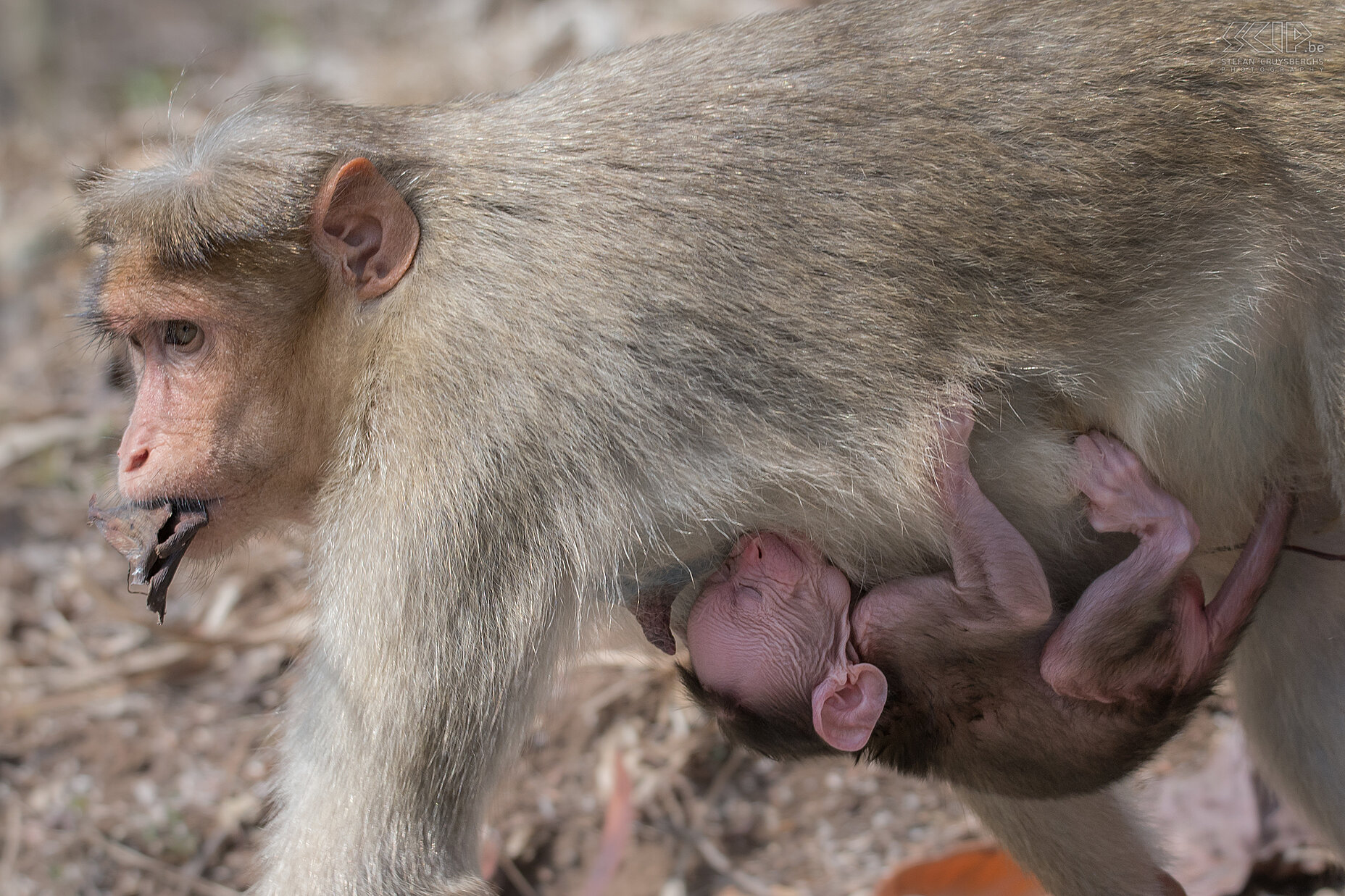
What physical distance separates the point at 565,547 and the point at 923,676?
38.6 inches

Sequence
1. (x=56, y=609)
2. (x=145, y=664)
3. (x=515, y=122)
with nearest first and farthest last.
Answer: (x=515, y=122)
(x=145, y=664)
(x=56, y=609)

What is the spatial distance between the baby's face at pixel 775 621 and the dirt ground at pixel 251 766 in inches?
11.8

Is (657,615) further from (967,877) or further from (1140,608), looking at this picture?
(967,877)

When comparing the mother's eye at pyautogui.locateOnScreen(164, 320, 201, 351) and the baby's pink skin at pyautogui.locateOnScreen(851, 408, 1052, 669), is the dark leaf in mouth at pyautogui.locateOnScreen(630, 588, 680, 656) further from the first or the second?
the mother's eye at pyautogui.locateOnScreen(164, 320, 201, 351)

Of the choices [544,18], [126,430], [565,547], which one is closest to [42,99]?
[544,18]

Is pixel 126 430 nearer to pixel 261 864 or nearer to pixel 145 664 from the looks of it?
pixel 261 864

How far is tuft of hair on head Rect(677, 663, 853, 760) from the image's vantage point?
315 cm

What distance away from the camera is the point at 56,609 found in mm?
5547

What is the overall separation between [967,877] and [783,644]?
1.27 metres

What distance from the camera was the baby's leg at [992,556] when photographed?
284 cm

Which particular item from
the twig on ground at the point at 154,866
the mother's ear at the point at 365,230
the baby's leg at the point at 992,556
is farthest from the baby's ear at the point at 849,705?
the twig on ground at the point at 154,866

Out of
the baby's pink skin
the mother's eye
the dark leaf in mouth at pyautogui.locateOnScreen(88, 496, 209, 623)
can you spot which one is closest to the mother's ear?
the mother's eye

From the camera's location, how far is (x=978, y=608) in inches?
116

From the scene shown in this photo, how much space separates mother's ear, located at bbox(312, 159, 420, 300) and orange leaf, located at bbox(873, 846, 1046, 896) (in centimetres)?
225
